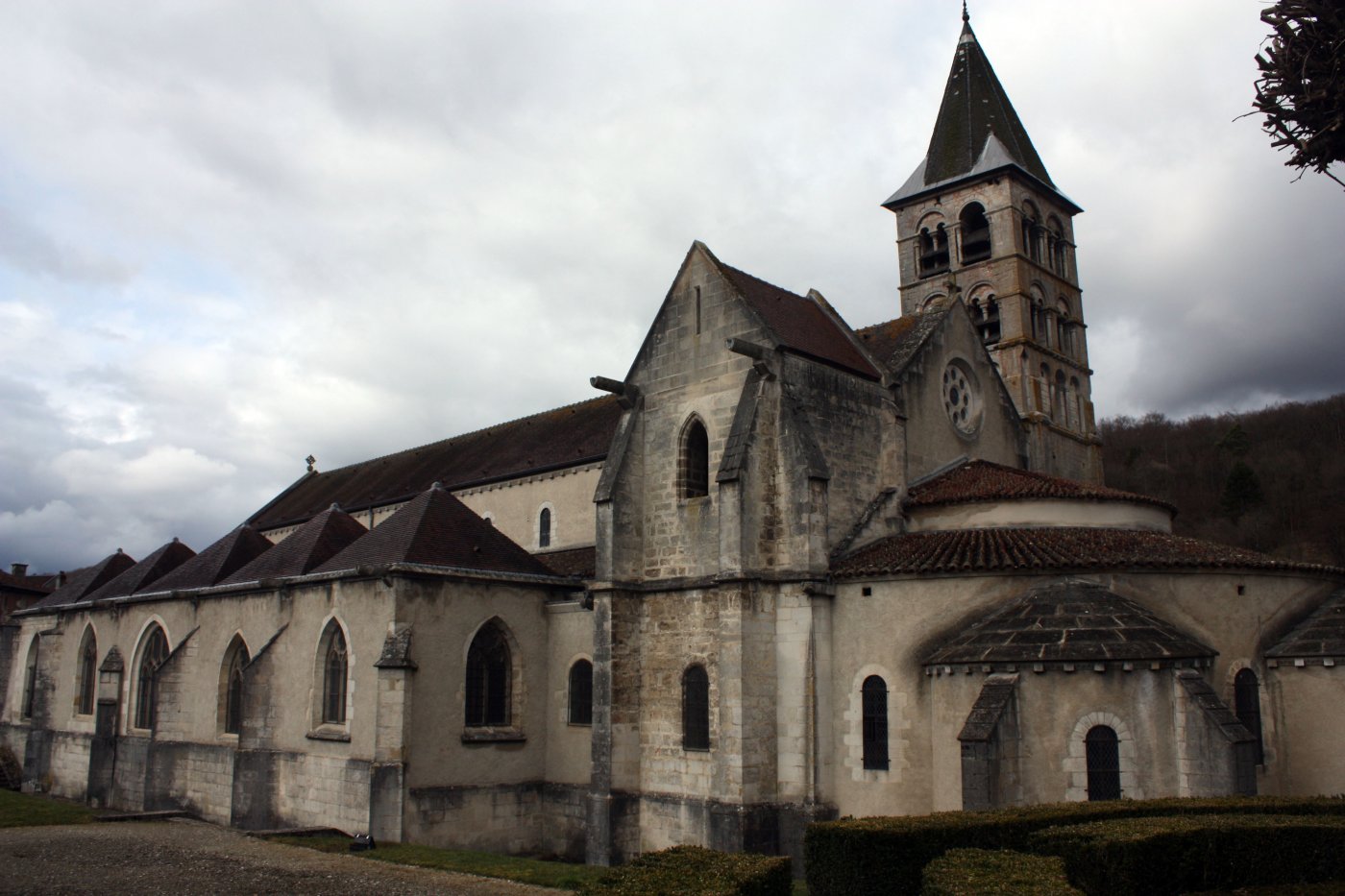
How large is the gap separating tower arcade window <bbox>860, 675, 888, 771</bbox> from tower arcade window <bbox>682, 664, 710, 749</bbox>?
321cm

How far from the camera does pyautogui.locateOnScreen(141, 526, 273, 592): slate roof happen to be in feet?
97.5

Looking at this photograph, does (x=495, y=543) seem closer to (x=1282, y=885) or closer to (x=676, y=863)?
(x=676, y=863)

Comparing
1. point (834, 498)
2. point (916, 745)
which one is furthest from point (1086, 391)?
point (916, 745)

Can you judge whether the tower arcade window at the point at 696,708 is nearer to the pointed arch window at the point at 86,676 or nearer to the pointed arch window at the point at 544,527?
the pointed arch window at the point at 544,527

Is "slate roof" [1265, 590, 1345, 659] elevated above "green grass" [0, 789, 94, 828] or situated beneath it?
elevated above

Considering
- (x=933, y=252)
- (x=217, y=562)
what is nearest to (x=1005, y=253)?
(x=933, y=252)

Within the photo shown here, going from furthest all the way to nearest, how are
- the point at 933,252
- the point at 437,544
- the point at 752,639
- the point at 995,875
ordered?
the point at 933,252 < the point at 437,544 < the point at 752,639 < the point at 995,875

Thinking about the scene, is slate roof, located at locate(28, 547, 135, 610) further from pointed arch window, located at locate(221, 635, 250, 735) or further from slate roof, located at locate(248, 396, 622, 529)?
pointed arch window, located at locate(221, 635, 250, 735)

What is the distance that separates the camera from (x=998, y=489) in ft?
68.6

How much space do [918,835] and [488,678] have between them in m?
12.9

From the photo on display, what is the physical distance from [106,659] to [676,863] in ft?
86.2

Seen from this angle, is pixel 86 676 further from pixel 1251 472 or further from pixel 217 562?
pixel 1251 472

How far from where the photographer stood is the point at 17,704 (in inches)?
1457

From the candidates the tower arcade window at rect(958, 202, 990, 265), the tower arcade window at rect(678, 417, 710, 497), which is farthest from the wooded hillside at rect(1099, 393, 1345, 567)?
the tower arcade window at rect(678, 417, 710, 497)
